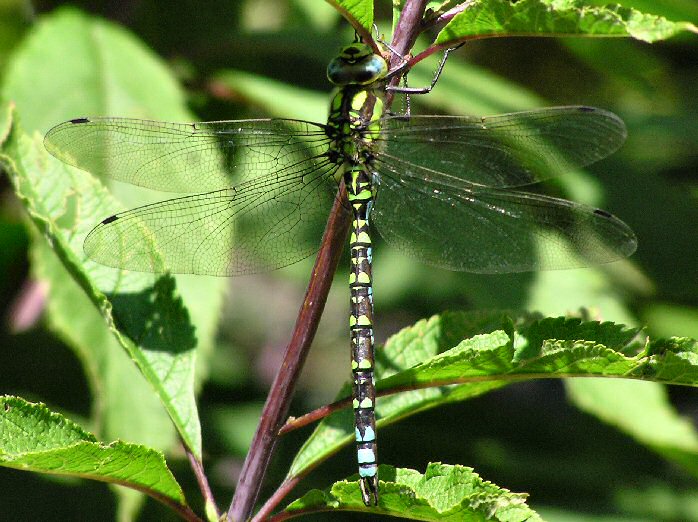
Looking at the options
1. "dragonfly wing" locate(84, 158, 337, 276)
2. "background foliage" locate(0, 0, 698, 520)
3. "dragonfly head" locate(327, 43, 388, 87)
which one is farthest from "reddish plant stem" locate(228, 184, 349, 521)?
"background foliage" locate(0, 0, 698, 520)

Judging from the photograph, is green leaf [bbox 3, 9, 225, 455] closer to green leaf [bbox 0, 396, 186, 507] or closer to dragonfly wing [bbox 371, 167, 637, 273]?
green leaf [bbox 0, 396, 186, 507]

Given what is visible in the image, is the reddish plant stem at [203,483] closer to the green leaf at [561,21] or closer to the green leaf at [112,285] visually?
the green leaf at [112,285]

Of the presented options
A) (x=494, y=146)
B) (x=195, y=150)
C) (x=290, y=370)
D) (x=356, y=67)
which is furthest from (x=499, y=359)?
(x=195, y=150)

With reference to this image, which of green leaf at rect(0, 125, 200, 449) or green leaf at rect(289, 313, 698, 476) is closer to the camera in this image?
green leaf at rect(289, 313, 698, 476)

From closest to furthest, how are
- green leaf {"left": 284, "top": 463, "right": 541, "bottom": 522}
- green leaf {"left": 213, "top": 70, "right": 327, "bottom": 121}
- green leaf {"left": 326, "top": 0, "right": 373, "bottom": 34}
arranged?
green leaf {"left": 284, "top": 463, "right": 541, "bottom": 522} < green leaf {"left": 326, "top": 0, "right": 373, "bottom": 34} < green leaf {"left": 213, "top": 70, "right": 327, "bottom": 121}

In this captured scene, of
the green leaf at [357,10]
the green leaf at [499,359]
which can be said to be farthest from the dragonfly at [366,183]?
the green leaf at [357,10]

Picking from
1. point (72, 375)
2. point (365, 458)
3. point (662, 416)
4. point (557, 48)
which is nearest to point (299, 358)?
point (365, 458)

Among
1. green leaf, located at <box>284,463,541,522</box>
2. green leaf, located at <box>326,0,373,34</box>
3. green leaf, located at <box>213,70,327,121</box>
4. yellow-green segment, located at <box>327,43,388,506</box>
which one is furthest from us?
green leaf, located at <box>213,70,327,121</box>
